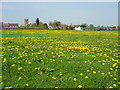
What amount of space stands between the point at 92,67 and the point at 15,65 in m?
2.78

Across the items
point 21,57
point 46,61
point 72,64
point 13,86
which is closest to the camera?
point 13,86

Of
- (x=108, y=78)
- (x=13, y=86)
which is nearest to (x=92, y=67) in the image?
(x=108, y=78)

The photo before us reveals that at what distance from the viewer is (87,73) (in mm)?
5020

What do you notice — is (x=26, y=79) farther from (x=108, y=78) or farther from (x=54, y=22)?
(x=54, y=22)

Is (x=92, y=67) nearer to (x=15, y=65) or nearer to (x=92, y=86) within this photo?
(x=92, y=86)

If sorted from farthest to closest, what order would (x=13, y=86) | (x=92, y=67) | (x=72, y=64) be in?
(x=72, y=64)
(x=92, y=67)
(x=13, y=86)

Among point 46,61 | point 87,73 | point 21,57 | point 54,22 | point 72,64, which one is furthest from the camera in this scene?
point 54,22

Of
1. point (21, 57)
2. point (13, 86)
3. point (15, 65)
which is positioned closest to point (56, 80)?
point (13, 86)

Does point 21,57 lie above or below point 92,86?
above

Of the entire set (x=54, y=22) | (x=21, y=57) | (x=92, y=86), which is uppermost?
(x=54, y=22)

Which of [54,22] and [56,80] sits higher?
[54,22]

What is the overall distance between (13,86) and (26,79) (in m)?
0.51

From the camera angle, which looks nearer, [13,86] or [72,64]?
[13,86]

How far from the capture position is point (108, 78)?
4695mm
